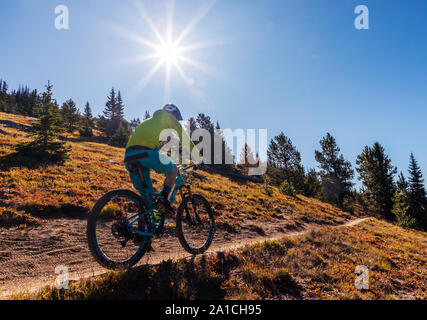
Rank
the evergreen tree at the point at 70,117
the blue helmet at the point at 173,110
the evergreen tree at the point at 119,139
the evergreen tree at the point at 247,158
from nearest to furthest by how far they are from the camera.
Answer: the blue helmet at the point at 173,110 → the evergreen tree at the point at 119,139 → the evergreen tree at the point at 247,158 → the evergreen tree at the point at 70,117

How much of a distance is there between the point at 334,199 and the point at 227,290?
4310cm

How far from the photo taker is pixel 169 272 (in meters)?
3.92

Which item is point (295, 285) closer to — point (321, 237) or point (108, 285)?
point (108, 285)

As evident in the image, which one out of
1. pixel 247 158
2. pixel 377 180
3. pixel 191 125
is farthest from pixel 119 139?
pixel 377 180

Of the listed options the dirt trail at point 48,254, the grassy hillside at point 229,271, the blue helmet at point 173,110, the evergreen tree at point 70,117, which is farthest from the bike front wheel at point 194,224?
the evergreen tree at point 70,117

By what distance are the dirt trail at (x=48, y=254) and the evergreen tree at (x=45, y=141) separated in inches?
407

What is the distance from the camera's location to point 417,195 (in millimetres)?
47000

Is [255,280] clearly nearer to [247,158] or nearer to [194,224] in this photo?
[194,224]

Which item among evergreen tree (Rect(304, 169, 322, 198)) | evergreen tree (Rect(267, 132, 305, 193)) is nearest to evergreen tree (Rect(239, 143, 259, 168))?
evergreen tree (Rect(267, 132, 305, 193))

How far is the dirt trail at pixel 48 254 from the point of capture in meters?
3.67

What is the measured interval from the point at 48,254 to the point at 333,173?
51.5 meters

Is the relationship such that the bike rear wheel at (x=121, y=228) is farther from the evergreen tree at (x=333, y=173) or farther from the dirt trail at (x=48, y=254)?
the evergreen tree at (x=333, y=173)

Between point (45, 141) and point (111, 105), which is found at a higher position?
point (111, 105)

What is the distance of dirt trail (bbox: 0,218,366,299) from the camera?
3670 mm
